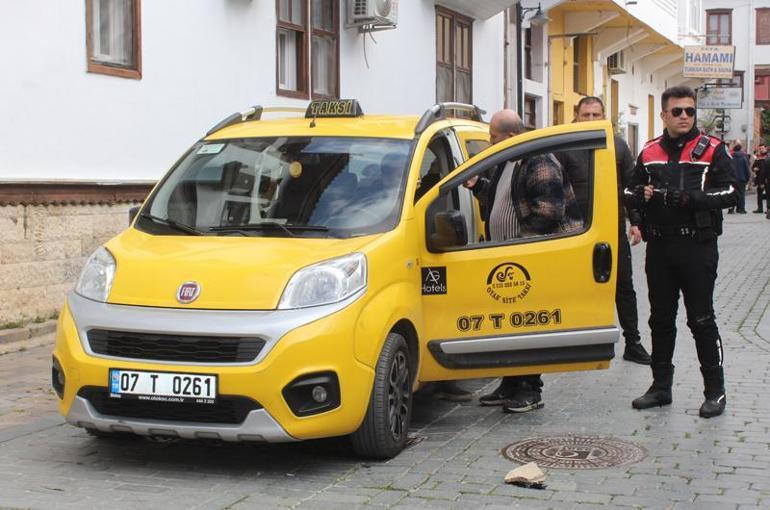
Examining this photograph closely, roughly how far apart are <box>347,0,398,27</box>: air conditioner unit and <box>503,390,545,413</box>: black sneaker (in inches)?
370

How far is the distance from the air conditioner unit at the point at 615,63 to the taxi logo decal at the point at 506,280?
2661 cm

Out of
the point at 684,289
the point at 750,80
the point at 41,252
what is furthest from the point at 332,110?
the point at 750,80

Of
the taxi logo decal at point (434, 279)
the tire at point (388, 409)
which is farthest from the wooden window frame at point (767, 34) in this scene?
the tire at point (388, 409)

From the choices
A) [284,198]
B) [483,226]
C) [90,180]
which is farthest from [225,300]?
[90,180]

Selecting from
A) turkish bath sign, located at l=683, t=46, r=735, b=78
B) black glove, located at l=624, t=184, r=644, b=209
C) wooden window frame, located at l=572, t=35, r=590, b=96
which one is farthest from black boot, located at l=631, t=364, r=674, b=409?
turkish bath sign, located at l=683, t=46, r=735, b=78

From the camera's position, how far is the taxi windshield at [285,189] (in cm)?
610

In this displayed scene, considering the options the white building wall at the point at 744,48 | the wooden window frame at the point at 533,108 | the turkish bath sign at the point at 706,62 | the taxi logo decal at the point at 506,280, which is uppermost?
the white building wall at the point at 744,48

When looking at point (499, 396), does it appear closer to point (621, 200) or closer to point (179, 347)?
point (621, 200)

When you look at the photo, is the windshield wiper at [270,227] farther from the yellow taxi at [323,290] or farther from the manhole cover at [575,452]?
the manhole cover at [575,452]

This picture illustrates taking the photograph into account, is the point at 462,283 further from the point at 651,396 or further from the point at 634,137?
the point at 634,137

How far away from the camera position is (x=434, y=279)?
246 inches

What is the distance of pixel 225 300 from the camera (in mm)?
5395

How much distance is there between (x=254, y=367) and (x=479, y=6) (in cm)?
1595

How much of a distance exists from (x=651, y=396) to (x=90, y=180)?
233 inches
